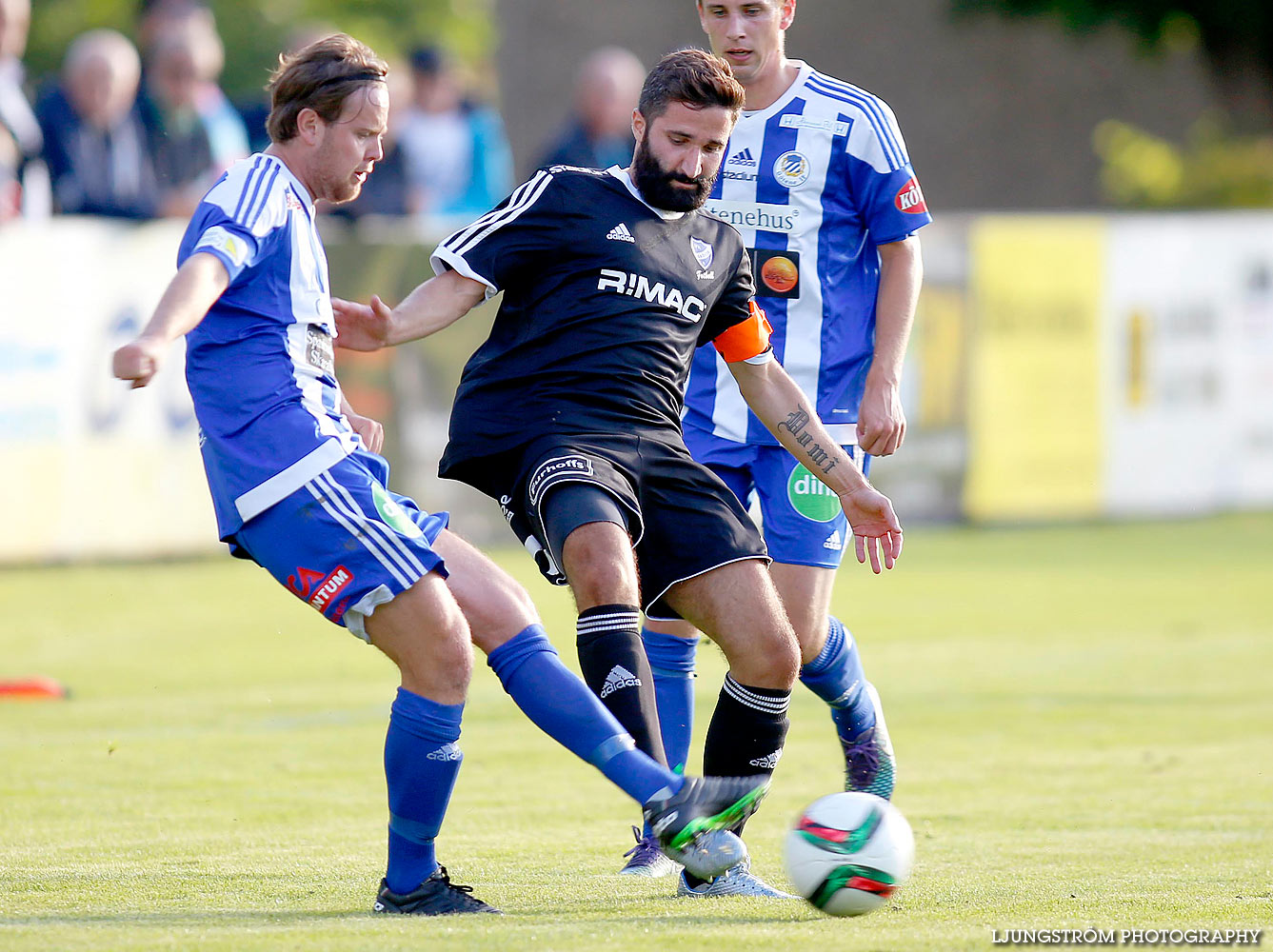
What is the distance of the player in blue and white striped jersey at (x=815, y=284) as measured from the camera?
5379mm

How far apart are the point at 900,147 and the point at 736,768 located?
195cm

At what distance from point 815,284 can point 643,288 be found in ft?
3.23

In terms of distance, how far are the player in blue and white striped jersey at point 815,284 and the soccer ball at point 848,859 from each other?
3.57 ft

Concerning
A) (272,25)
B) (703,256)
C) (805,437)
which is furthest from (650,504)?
(272,25)

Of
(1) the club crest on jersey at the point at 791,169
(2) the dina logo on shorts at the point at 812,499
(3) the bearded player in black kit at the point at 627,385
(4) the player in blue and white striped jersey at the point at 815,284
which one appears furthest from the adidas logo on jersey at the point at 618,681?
(1) the club crest on jersey at the point at 791,169

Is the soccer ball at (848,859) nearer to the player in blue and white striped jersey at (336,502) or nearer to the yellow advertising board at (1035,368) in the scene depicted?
the player in blue and white striped jersey at (336,502)

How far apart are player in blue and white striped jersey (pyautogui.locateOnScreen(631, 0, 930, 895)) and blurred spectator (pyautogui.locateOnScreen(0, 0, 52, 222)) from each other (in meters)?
7.44

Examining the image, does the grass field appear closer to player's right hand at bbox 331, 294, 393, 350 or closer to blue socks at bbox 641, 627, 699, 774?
blue socks at bbox 641, 627, 699, 774

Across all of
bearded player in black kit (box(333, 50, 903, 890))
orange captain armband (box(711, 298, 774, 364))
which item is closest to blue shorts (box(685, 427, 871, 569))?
orange captain armband (box(711, 298, 774, 364))

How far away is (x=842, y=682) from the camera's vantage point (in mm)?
5395

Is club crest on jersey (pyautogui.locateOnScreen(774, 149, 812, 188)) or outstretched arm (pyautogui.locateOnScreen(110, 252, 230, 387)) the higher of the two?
club crest on jersey (pyautogui.locateOnScreen(774, 149, 812, 188))

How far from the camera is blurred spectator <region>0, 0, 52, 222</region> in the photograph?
38.3 ft

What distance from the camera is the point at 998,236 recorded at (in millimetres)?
14633

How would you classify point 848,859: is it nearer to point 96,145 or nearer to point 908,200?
point 908,200
